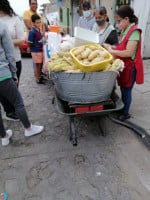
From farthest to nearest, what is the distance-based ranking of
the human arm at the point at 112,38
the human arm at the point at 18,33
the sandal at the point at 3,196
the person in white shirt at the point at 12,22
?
the human arm at the point at 112,38, the human arm at the point at 18,33, the person in white shirt at the point at 12,22, the sandal at the point at 3,196

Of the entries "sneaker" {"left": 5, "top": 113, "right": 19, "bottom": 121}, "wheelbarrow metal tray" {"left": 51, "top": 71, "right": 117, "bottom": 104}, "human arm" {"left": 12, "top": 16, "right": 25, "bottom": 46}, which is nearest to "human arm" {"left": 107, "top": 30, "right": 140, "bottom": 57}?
"wheelbarrow metal tray" {"left": 51, "top": 71, "right": 117, "bottom": 104}

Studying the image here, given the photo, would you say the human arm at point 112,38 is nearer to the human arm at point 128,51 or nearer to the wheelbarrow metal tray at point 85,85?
the human arm at point 128,51

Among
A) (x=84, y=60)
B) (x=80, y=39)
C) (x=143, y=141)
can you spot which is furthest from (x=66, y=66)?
(x=143, y=141)

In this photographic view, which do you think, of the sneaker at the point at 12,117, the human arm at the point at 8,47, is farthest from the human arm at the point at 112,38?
the sneaker at the point at 12,117

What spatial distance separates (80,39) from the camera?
2.19m

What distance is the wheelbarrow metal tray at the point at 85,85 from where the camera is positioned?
1.84 metres

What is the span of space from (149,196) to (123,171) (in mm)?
347

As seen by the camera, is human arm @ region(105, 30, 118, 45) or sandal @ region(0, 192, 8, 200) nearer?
sandal @ region(0, 192, 8, 200)

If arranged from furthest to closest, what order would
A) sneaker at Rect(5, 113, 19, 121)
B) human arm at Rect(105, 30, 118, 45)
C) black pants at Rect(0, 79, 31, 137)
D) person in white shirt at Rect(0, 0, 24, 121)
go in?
sneaker at Rect(5, 113, 19, 121), human arm at Rect(105, 30, 118, 45), person in white shirt at Rect(0, 0, 24, 121), black pants at Rect(0, 79, 31, 137)

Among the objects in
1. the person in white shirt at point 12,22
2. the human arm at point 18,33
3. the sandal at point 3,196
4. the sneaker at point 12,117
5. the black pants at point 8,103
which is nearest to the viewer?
the sandal at point 3,196

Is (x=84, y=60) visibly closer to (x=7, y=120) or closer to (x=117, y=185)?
(x=117, y=185)

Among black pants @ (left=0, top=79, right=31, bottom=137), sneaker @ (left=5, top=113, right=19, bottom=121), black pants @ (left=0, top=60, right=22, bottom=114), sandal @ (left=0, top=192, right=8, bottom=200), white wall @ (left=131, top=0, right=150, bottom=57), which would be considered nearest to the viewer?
sandal @ (left=0, top=192, right=8, bottom=200)

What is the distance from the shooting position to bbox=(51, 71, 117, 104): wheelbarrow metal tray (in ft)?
6.04

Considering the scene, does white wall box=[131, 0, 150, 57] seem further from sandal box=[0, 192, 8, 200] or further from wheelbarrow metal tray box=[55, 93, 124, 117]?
sandal box=[0, 192, 8, 200]
